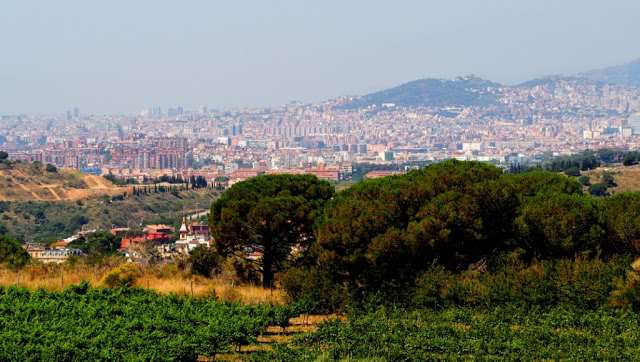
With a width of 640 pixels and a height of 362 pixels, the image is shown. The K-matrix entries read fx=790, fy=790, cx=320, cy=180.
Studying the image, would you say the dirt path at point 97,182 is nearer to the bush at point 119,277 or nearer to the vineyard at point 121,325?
the bush at point 119,277

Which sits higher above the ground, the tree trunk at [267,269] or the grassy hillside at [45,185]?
the tree trunk at [267,269]

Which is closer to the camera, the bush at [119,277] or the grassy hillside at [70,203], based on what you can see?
the bush at [119,277]

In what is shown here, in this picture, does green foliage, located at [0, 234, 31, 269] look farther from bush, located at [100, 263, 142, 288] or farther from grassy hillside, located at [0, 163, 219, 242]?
grassy hillside, located at [0, 163, 219, 242]

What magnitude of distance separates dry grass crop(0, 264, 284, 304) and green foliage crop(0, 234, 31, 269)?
165cm

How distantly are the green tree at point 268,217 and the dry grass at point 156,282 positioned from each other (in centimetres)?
71

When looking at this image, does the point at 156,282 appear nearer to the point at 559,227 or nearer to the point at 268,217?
the point at 268,217

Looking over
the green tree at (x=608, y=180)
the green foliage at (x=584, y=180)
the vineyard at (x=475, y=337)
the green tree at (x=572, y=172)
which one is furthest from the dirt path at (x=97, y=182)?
the vineyard at (x=475, y=337)

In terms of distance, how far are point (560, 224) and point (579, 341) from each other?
3.58m

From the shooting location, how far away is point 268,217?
43.1 ft

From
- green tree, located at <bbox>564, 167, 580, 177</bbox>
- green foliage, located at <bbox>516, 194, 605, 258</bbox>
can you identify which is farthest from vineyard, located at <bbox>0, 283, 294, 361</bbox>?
green tree, located at <bbox>564, 167, 580, 177</bbox>

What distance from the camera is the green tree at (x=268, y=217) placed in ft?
43.1

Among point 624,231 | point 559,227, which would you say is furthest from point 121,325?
point 624,231

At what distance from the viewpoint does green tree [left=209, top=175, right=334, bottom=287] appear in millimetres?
13141

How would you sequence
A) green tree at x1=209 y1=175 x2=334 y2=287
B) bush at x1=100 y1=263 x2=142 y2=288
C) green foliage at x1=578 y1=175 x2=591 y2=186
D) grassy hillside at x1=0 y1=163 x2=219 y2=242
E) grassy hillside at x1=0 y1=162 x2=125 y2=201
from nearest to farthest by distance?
bush at x1=100 y1=263 x2=142 y2=288 → green tree at x1=209 y1=175 x2=334 y2=287 → green foliage at x1=578 y1=175 x2=591 y2=186 → grassy hillside at x1=0 y1=163 x2=219 y2=242 → grassy hillside at x1=0 y1=162 x2=125 y2=201
